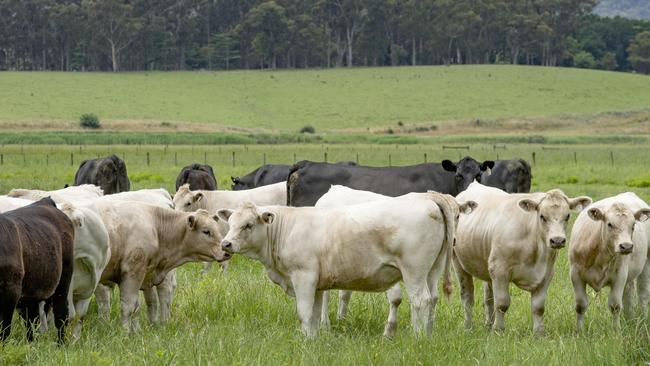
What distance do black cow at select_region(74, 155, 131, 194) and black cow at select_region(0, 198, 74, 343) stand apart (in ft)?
49.1

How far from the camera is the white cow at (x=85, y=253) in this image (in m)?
9.75

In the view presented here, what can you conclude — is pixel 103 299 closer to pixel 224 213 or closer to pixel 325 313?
pixel 224 213

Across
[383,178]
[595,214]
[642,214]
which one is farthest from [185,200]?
[642,214]

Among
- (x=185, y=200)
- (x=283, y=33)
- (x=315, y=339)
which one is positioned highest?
(x=283, y=33)

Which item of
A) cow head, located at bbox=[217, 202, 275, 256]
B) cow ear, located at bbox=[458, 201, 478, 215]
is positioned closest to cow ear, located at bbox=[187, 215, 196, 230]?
cow head, located at bbox=[217, 202, 275, 256]

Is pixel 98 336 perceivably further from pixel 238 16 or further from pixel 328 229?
pixel 238 16

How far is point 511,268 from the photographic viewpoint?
10469 mm

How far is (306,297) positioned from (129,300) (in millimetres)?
2022

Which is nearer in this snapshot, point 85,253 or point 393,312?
point 85,253

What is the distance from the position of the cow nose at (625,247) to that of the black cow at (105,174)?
17024 millimetres

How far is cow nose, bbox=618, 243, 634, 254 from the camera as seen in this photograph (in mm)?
9680

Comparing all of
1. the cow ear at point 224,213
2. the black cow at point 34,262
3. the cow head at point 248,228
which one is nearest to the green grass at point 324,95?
the cow ear at point 224,213

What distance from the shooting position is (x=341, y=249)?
394 inches

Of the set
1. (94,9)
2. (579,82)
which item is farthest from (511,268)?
(94,9)
